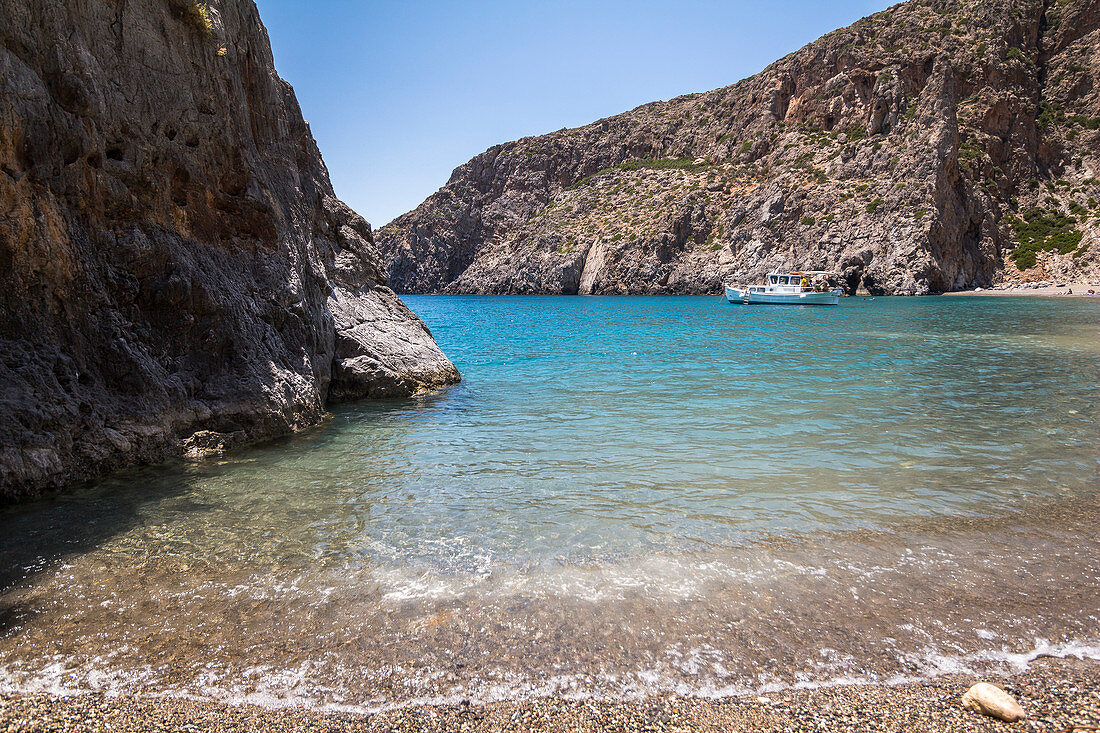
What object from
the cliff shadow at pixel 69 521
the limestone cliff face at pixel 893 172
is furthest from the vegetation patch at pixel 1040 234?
the cliff shadow at pixel 69 521

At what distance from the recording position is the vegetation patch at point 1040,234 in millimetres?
72438

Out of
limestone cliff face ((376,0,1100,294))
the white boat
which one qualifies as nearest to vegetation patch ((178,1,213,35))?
the white boat

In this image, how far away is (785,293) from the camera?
60594mm

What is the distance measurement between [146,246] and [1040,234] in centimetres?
9858

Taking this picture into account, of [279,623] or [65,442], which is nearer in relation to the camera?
[279,623]

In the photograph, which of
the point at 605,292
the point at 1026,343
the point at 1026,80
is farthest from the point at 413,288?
the point at 1026,343

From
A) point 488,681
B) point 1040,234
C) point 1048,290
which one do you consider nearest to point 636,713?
point 488,681

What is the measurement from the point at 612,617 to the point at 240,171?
396 inches

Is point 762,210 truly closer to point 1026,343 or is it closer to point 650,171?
point 650,171

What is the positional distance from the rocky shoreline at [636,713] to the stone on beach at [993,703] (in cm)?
4

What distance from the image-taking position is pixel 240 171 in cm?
1023

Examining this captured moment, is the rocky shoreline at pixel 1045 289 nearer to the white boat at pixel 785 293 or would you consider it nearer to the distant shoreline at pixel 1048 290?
the distant shoreline at pixel 1048 290

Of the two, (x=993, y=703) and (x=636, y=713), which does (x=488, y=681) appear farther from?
(x=993, y=703)

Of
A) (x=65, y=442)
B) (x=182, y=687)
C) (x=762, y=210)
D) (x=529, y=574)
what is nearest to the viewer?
(x=182, y=687)
